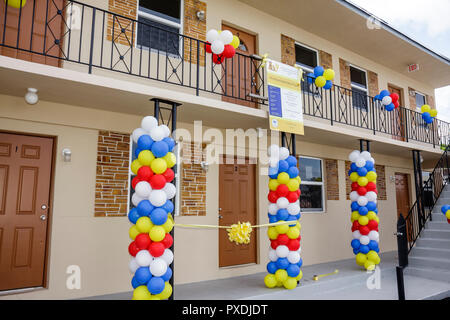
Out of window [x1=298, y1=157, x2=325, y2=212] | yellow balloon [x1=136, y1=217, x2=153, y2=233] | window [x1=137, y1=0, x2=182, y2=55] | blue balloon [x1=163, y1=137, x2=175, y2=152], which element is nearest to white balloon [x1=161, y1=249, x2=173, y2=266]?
yellow balloon [x1=136, y1=217, x2=153, y2=233]

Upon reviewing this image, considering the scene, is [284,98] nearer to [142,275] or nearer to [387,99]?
[387,99]

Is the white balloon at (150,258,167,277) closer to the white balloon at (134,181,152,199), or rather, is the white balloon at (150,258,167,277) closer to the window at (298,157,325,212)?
the white balloon at (134,181,152,199)

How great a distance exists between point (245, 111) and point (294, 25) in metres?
3.83

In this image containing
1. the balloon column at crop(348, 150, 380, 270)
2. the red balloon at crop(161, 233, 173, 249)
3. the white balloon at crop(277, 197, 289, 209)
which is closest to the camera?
the red balloon at crop(161, 233, 173, 249)

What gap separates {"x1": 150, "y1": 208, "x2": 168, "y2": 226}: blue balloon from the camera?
381 cm

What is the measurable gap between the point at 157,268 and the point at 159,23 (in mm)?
4303

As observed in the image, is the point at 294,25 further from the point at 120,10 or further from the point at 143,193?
the point at 143,193

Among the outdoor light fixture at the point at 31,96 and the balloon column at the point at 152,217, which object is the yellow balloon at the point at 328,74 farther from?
the outdoor light fixture at the point at 31,96

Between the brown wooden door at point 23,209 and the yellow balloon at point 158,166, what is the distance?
1886mm

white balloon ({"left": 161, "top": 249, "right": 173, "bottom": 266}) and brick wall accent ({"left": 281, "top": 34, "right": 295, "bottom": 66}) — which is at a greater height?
brick wall accent ({"left": 281, "top": 34, "right": 295, "bottom": 66})

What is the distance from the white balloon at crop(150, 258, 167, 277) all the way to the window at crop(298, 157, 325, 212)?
4471mm

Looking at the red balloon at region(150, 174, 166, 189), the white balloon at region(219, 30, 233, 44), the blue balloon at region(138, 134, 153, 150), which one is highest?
the white balloon at region(219, 30, 233, 44)
